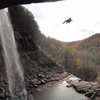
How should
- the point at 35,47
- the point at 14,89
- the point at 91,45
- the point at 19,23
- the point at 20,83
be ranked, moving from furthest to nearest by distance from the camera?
1. the point at 91,45
2. the point at 35,47
3. the point at 19,23
4. the point at 20,83
5. the point at 14,89

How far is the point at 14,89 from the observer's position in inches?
524

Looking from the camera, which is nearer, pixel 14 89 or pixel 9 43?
pixel 14 89

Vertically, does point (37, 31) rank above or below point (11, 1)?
above

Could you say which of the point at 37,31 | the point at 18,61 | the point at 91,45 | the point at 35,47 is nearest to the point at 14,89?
the point at 18,61

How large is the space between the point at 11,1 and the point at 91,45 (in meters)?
73.2

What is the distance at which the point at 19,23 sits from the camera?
2534 cm

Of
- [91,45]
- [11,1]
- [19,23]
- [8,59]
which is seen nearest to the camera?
[11,1]

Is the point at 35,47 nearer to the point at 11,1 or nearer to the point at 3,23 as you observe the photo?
the point at 3,23

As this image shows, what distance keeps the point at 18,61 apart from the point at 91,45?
59.7m

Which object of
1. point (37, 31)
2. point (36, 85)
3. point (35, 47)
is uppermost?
point (37, 31)

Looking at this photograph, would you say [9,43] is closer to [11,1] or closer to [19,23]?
[19,23]

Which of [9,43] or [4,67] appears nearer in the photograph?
[4,67]

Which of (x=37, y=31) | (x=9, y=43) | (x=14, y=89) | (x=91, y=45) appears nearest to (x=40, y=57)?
(x=37, y=31)

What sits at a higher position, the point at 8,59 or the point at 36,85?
the point at 8,59
